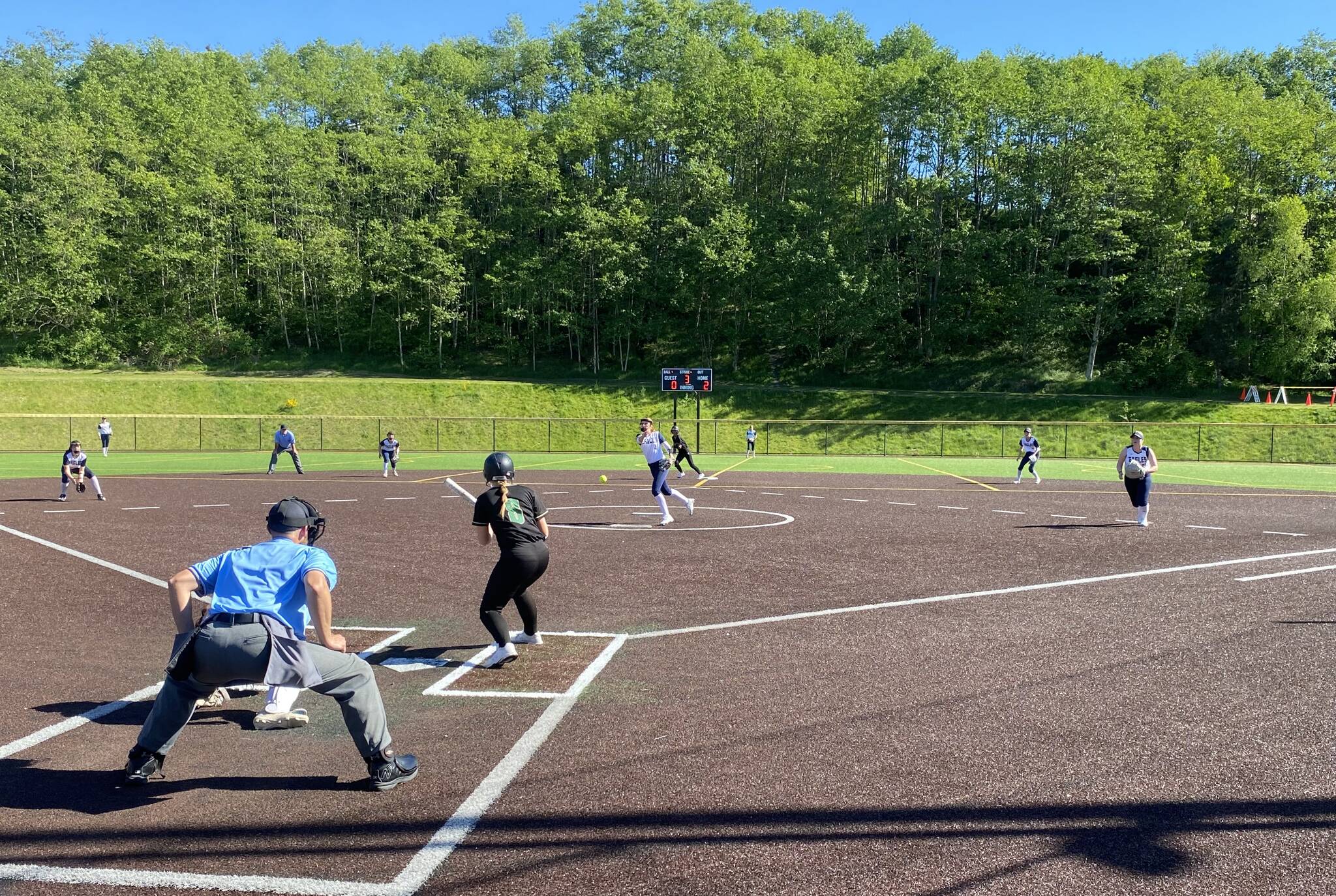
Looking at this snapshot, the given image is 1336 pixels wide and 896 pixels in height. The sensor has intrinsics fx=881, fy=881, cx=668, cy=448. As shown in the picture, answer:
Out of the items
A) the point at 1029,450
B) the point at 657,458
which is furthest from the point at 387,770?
the point at 1029,450

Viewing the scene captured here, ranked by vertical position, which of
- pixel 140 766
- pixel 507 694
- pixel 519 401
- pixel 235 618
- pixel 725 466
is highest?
pixel 519 401

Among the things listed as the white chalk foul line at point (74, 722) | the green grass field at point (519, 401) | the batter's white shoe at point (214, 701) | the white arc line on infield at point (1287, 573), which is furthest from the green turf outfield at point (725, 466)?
the batter's white shoe at point (214, 701)

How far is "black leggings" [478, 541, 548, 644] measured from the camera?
8312 millimetres

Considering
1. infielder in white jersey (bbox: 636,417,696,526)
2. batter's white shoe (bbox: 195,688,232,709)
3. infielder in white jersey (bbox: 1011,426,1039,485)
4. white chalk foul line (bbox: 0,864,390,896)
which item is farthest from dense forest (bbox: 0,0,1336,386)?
white chalk foul line (bbox: 0,864,390,896)

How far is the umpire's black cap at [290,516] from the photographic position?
564 centimetres

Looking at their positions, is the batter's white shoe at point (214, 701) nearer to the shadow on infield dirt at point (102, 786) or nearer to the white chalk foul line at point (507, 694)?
the shadow on infield dirt at point (102, 786)

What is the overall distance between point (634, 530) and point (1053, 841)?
13.3 meters

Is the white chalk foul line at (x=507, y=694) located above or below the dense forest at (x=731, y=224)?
below

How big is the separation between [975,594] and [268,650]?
9.16 meters

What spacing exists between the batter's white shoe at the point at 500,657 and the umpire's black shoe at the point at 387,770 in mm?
2703

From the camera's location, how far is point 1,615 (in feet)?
34.3

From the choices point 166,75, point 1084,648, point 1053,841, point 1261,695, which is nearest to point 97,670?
point 1053,841

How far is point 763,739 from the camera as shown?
6.36 m

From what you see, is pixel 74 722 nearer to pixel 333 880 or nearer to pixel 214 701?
pixel 214 701
